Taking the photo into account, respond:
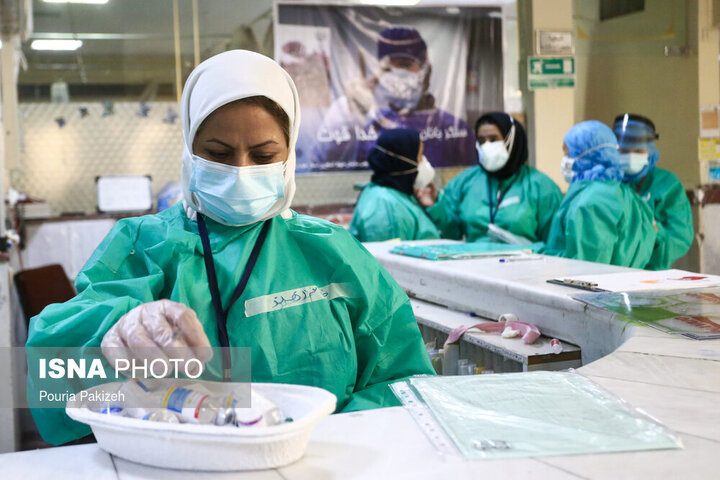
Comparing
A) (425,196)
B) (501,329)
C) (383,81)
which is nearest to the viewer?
(501,329)

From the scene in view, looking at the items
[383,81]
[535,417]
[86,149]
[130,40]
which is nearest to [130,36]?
[130,40]

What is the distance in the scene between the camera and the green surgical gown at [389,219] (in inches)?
197

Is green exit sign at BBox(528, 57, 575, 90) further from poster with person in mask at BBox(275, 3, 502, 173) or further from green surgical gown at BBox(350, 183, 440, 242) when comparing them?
green surgical gown at BBox(350, 183, 440, 242)

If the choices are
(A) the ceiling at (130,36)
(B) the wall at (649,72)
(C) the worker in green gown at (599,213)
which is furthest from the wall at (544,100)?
(A) the ceiling at (130,36)

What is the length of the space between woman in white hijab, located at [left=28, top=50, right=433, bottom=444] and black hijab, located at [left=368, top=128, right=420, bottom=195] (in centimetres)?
343

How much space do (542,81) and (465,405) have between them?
560 centimetres

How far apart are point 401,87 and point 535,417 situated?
6.72 m

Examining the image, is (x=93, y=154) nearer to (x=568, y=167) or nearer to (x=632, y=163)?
(x=568, y=167)

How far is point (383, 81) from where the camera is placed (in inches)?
302

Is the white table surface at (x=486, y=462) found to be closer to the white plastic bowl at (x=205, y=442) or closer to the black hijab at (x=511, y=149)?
the white plastic bowl at (x=205, y=442)

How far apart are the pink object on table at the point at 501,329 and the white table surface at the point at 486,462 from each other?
0.78 meters

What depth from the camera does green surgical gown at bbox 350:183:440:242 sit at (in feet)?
16.4

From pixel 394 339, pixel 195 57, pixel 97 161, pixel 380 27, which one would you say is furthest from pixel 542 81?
pixel 394 339

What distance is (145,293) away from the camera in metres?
1.59
